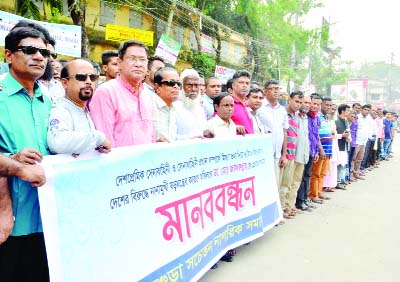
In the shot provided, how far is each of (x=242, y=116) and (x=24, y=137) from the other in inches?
112

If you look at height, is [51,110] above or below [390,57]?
below

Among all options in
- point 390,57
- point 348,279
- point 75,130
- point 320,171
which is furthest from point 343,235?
point 390,57

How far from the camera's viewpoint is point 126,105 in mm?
2742

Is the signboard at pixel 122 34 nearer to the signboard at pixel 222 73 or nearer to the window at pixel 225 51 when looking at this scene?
the signboard at pixel 222 73

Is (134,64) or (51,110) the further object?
(134,64)

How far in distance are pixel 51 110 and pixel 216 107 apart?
2.17 meters

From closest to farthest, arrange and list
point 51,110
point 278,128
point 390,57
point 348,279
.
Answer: point 51,110, point 348,279, point 278,128, point 390,57

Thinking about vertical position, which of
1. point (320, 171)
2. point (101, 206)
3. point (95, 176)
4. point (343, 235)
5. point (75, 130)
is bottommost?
point (343, 235)

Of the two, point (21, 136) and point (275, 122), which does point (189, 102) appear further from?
point (21, 136)

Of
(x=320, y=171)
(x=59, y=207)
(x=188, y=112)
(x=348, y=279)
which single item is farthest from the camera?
(x=320, y=171)

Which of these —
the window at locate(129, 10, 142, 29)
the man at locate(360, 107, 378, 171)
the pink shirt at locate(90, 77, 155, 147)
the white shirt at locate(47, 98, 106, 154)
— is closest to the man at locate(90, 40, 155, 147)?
the pink shirt at locate(90, 77, 155, 147)

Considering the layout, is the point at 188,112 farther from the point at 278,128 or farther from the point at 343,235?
the point at 343,235

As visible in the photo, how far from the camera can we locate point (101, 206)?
2.17 meters

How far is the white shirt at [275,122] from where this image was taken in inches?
199
